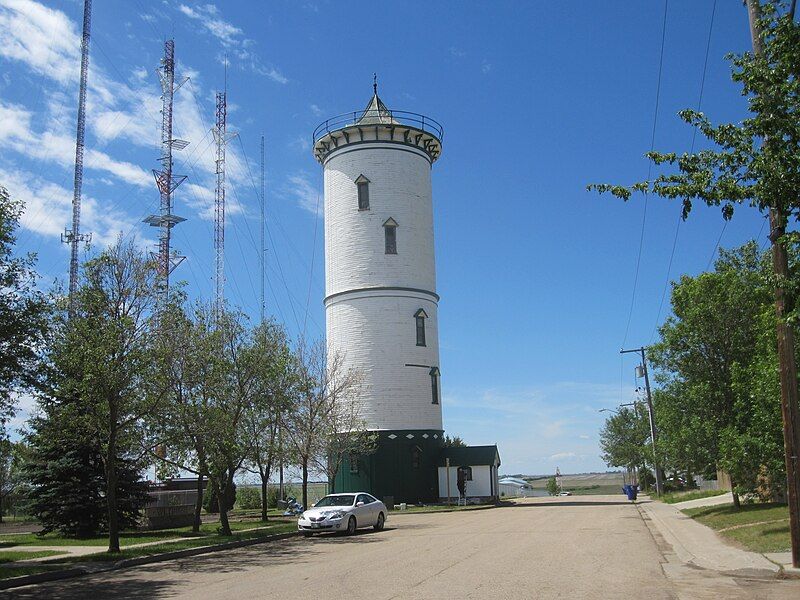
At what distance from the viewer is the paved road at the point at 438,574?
39.9ft

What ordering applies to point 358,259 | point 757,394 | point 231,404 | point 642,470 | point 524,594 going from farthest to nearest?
point 642,470 → point 358,259 → point 231,404 → point 757,394 → point 524,594

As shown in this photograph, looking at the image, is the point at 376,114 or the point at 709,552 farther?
the point at 376,114

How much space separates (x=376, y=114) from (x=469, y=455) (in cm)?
2229

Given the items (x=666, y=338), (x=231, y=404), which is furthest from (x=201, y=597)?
(x=666, y=338)

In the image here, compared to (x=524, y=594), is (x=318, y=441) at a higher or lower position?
higher

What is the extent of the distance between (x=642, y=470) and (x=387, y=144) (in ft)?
121

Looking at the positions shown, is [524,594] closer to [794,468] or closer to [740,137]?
[794,468]

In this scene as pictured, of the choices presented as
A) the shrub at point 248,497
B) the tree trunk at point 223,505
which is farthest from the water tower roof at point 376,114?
the tree trunk at point 223,505

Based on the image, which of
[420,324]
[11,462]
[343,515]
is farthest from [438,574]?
[420,324]

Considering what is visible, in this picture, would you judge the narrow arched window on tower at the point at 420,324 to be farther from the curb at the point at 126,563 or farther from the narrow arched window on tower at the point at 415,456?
the curb at the point at 126,563

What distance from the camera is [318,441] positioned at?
126 feet

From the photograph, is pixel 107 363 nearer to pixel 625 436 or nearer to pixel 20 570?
pixel 20 570

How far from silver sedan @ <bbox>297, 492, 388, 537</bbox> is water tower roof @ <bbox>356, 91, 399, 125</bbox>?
27.9 meters

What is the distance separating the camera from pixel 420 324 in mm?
47500
